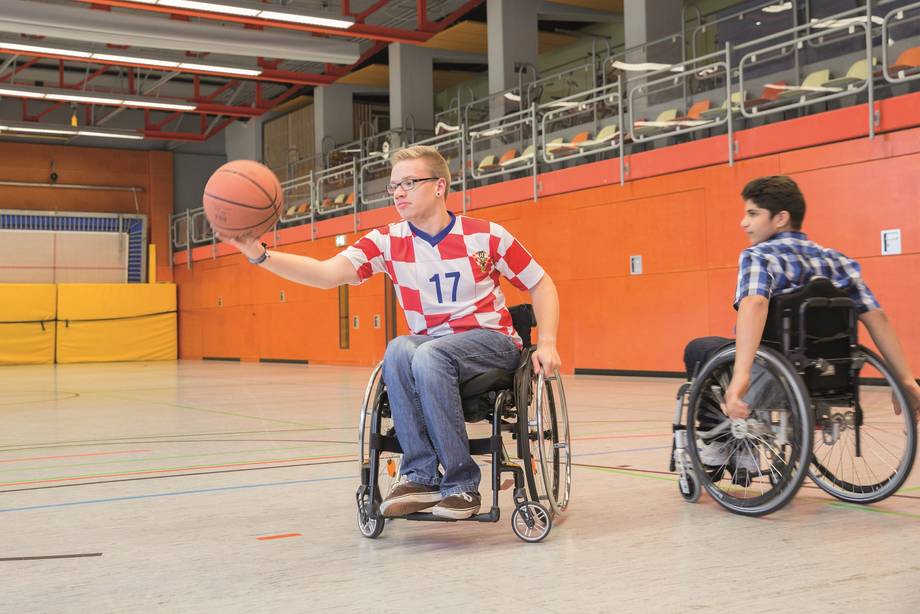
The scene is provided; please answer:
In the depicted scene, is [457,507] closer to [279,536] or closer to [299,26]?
[279,536]

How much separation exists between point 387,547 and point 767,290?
1344 mm

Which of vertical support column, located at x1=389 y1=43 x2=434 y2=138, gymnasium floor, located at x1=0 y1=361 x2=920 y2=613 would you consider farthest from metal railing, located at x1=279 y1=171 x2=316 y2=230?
gymnasium floor, located at x1=0 y1=361 x2=920 y2=613

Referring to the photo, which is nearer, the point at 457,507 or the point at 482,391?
the point at 457,507

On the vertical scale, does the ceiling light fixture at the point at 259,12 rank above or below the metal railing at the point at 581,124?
above

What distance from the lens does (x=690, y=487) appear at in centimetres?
320

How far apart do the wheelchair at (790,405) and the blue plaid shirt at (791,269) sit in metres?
0.08

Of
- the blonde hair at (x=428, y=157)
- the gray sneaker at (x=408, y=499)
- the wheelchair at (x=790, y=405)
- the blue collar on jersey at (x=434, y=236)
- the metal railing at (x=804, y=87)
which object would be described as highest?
the metal railing at (x=804, y=87)

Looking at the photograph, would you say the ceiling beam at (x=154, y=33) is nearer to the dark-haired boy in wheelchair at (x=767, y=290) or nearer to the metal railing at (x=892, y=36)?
the metal railing at (x=892, y=36)

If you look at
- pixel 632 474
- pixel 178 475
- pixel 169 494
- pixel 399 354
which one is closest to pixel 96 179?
pixel 178 475

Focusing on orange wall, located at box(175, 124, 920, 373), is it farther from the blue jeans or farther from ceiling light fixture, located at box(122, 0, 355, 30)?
the blue jeans

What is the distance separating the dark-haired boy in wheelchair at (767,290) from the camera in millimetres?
2816

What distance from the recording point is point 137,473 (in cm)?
426

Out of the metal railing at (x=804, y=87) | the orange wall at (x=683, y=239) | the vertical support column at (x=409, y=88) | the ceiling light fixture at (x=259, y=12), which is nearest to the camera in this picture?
the metal railing at (x=804, y=87)

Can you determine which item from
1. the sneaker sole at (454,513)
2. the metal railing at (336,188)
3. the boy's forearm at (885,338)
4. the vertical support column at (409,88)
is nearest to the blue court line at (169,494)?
the sneaker sole at (454,513)
